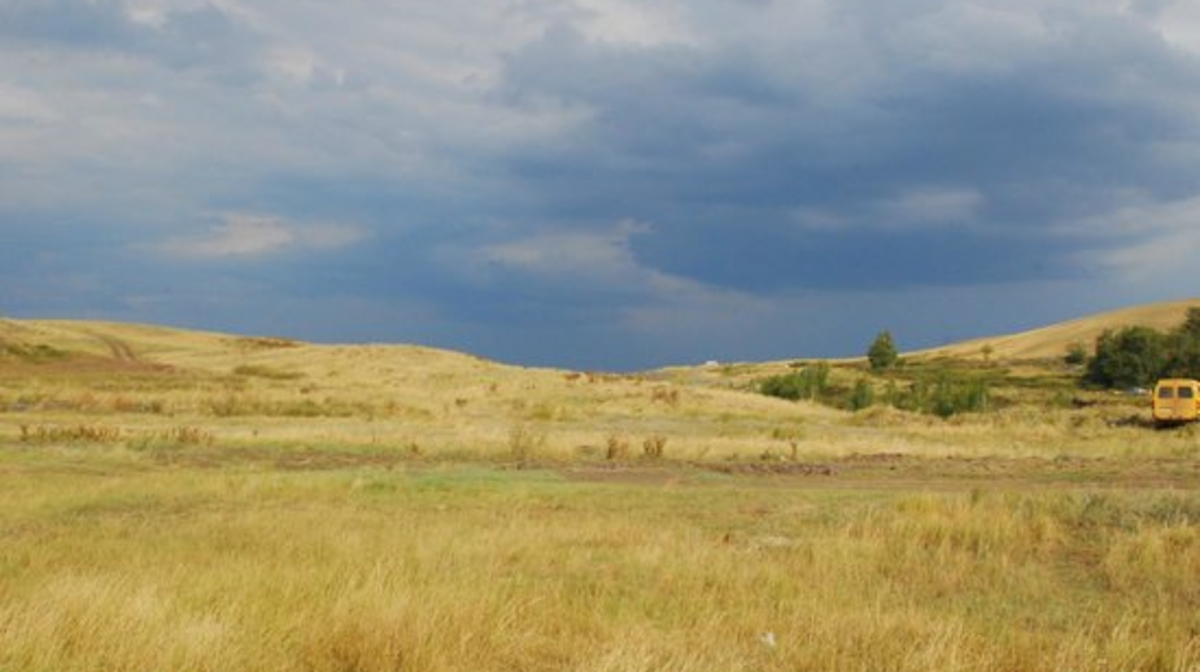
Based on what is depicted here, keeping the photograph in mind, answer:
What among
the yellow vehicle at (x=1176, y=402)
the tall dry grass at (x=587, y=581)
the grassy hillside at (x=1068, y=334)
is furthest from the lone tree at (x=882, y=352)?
the tall dry grass at (x=587, y=581)

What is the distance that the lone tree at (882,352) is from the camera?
131m

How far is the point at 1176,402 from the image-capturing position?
50.3 m

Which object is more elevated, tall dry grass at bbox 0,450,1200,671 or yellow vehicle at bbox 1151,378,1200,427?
yellow vehicle at bbox 1151,378,1200,427

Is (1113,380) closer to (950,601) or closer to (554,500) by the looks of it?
(554,500)

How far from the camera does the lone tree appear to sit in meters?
131

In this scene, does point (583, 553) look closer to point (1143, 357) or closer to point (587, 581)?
point (587, 581)

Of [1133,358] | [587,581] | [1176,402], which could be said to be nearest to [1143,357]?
[1133,358]

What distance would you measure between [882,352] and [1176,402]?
267 feet

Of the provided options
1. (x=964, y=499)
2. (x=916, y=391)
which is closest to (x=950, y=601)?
(x=964, y=499)

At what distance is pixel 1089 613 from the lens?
10.0 meters

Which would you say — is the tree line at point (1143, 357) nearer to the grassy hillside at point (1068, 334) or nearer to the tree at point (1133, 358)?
the tree at point (1133, 358)

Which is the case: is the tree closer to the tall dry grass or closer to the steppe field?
the steppe field

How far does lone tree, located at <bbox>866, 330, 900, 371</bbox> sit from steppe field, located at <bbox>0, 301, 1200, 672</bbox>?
303ft

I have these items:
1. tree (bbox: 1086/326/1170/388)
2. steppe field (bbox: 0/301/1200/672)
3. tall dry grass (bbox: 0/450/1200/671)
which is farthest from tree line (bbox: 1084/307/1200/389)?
tall dry grass (bbox: 0/450/1200/671)
